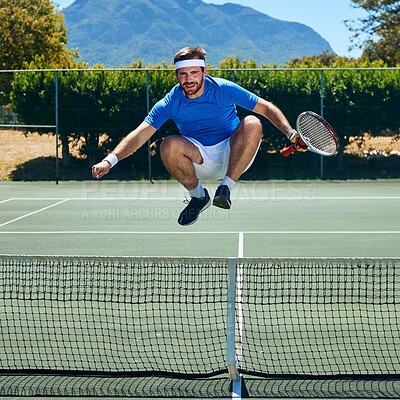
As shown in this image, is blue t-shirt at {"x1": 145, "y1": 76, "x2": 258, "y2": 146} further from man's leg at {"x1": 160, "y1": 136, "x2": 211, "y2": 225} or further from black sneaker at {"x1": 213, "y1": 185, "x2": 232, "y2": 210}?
black sneaker at {"x1": 213, "y1": 185, "x2": 232, "y2": 210}

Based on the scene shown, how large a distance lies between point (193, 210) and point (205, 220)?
13.0 m

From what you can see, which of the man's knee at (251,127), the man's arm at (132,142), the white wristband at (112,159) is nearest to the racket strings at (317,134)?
the man's knee at (251,127)

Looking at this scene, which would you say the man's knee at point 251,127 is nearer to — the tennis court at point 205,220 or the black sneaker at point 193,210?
the black sneaker at point 193,210

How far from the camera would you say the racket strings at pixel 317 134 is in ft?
20.1

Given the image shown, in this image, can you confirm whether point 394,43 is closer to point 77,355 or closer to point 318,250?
point 318,250

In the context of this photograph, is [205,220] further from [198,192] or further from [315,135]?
[315,135]

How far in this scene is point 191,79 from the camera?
221 inches

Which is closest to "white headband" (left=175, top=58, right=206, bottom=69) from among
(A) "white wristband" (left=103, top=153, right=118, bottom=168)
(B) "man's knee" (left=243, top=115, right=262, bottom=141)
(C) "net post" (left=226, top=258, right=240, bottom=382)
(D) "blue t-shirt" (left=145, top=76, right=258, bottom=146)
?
(D) "blue t-shirt" (left=145, top=76, right=258, bottom=146)

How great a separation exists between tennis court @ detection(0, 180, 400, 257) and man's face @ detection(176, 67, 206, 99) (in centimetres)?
871

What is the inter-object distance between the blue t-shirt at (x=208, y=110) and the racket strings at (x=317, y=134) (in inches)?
20.1

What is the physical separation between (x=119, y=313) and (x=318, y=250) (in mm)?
5470

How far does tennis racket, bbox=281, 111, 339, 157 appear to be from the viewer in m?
6.04

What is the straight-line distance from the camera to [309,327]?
9562 mm

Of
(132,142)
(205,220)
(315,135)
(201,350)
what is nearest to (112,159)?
(132,142)
